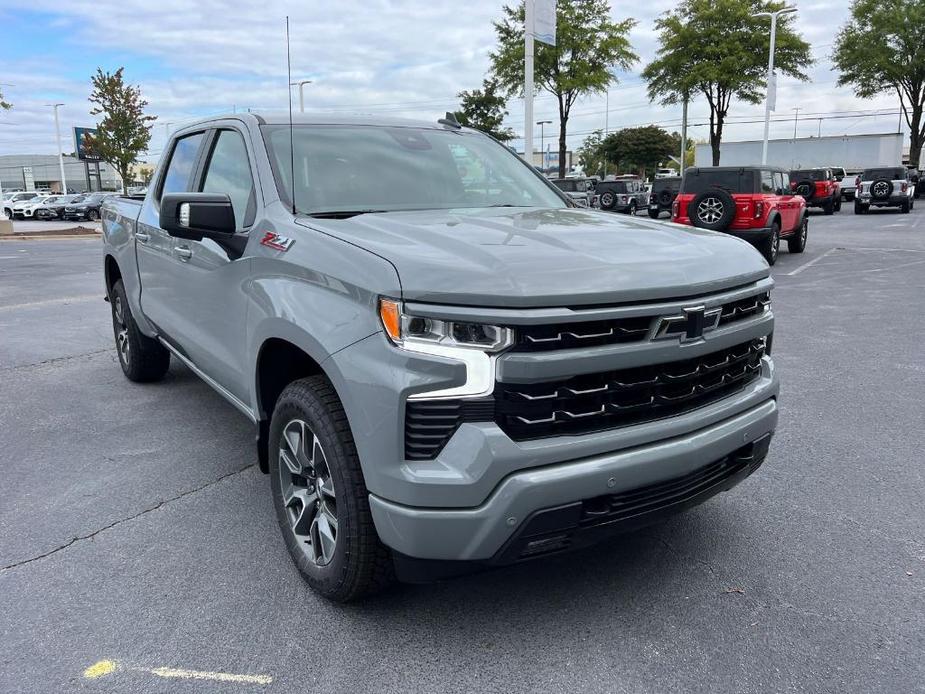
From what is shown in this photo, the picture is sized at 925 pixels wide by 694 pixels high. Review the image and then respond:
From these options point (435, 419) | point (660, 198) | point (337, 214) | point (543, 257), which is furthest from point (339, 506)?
point (660, 198)

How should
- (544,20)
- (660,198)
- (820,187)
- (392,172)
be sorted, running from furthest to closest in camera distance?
(820,187)
(660,198)
(544,20)
(392,172)

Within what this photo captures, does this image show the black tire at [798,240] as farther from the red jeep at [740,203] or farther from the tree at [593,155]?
the tree at [593,155]

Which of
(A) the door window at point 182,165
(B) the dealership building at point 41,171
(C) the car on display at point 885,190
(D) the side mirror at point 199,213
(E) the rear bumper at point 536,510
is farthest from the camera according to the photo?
(B) the dealership building at point 41,171

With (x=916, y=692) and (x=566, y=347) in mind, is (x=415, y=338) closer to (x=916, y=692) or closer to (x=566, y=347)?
(x=566, y=347)

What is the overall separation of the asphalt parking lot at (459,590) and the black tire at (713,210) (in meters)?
8.34

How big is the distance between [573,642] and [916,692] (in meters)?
1.06

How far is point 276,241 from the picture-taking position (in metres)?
3.01

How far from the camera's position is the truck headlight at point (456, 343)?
2.23m

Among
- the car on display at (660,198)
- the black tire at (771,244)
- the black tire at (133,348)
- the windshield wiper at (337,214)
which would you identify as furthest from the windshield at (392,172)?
the car on display at (660,198)

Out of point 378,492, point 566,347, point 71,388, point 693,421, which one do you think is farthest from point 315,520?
point 71,388

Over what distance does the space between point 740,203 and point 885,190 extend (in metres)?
19.8

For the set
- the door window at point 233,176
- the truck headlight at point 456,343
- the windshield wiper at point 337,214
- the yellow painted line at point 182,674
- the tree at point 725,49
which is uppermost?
the tree at point 725,49

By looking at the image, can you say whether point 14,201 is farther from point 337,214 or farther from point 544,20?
point 337,214

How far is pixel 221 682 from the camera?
94.6 inches
